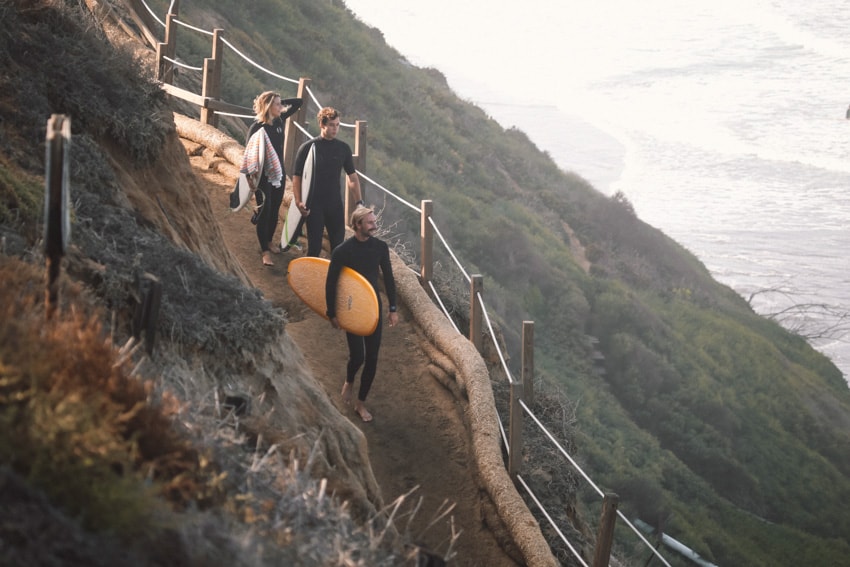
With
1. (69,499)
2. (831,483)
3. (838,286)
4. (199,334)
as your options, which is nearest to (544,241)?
(831,483)

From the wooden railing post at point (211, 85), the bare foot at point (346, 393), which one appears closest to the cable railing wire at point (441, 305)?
the bare foot at point (346, 393)

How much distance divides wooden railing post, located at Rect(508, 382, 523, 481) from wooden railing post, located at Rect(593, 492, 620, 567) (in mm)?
1177

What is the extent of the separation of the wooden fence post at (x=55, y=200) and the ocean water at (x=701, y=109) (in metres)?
32.9

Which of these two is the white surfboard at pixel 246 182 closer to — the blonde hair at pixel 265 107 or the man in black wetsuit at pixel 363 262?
the blonde hair at pixel 265 107

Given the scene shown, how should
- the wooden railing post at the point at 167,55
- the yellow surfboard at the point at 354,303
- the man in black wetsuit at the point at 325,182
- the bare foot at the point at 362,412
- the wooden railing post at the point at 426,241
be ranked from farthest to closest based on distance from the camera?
the wooden railing post at the point at 167,55 → the wooden railing post at the point at 426,241 → the man in black wetsuit at the point at 325,182 → the bare foot at the point at 362,412 → the yellow surfboard at the point at 354,303

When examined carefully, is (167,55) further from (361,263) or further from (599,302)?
(599,302)

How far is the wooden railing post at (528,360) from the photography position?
8.47 metres

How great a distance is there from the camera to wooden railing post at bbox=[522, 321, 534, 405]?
8469 mm

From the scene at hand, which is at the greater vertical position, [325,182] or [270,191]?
[325,182]

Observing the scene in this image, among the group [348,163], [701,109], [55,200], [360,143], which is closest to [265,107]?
[348,163]

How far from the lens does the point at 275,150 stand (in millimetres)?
9484

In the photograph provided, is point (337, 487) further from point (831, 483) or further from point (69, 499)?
point (831, 483)

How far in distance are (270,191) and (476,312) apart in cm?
225

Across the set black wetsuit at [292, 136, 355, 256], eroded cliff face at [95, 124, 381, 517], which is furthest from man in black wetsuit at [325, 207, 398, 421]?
black wetsuit at [292, 136, 355, 256]
